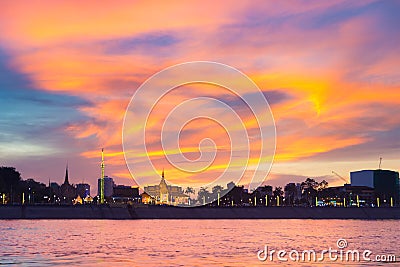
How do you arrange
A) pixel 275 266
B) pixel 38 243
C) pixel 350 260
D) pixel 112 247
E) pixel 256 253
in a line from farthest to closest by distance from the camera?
1. pixel 38 243
2. pixel 112 247
3. pixel 256 253
4. pixel 350 260
5. pixel 275 266

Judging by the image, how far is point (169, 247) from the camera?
335 feet

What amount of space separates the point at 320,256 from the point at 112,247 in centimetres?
3190

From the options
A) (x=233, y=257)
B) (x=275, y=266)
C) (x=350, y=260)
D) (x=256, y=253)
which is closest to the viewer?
(x=275, y=266)

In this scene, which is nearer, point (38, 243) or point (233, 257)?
point (233, 257)

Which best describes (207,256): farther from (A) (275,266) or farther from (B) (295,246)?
(B) (295,246)

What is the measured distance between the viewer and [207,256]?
8512 centimetres

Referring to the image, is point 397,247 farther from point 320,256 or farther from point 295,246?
point 320,256

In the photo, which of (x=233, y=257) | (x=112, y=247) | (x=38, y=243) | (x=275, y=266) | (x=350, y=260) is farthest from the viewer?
(x=38, y=243)

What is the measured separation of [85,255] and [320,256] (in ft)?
96.0

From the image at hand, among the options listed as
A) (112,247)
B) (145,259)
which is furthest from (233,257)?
(112,247)

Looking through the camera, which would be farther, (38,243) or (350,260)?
(38,243)

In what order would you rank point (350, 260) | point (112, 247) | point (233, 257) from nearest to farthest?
point (350, 260) < point (233, 257) < point (112, 247)

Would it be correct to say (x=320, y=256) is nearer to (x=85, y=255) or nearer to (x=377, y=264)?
(x=377, y=264)

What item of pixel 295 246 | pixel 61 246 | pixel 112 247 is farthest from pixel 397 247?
pixel 61 246
